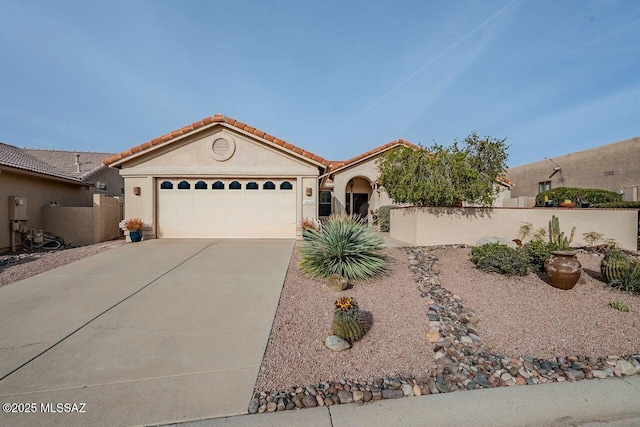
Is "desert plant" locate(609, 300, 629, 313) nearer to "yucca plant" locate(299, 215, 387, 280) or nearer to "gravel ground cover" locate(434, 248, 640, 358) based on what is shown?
"gravel ground cover" locate(434, 248, 640, 358)

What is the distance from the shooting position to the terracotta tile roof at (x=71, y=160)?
18.9m

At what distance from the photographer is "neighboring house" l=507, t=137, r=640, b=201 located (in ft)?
54.5

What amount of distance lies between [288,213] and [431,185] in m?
5.72

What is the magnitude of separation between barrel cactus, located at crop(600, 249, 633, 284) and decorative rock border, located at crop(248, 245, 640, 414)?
3.05m

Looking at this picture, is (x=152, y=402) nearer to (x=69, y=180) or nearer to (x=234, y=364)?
(x=234, y=364)

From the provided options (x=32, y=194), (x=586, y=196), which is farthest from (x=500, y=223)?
(x=32, y=194)

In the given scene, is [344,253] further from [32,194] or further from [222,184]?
[32,194]

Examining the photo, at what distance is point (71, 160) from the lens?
20641 mm

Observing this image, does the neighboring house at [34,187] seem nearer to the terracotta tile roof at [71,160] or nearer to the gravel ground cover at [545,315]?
the terracotta tile roof at [71,160]

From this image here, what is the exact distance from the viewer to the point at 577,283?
6477 mm

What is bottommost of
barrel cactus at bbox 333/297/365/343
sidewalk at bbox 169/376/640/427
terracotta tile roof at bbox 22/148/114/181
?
sidewalk at bbox 169/376/640/427

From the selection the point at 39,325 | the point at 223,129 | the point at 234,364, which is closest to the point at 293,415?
the point at 234,364

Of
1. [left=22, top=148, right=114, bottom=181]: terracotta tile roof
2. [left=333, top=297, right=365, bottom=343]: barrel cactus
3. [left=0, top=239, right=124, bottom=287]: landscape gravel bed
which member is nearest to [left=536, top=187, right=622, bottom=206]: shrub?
[left=333, top=297, right=365, bottom=343]: barrel cactus

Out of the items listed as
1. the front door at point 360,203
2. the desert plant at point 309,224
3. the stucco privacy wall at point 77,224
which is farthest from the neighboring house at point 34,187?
the front door at point 360,203
